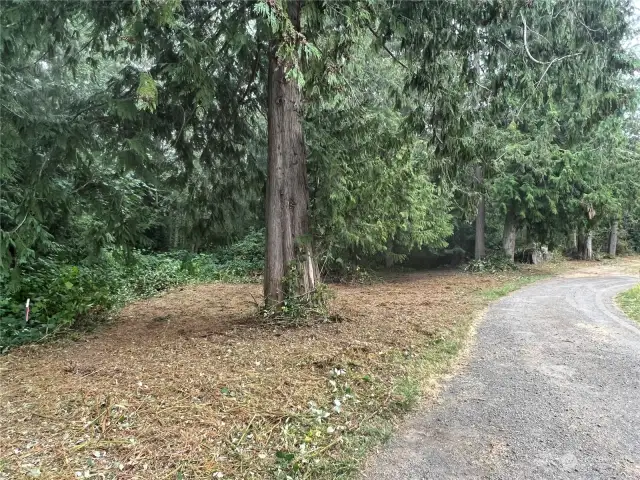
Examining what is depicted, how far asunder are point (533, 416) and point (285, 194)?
350cm

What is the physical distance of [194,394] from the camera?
3.30 metres

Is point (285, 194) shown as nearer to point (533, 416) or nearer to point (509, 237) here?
point (533, 416)

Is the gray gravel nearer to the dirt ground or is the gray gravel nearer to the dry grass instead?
the dry grass

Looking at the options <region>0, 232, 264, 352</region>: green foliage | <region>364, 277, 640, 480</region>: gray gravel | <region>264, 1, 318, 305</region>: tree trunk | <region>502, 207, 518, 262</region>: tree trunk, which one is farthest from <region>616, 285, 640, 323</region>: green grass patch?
<region>0, 232, 264, 352</region>: green foliage

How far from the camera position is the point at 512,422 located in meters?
3.14

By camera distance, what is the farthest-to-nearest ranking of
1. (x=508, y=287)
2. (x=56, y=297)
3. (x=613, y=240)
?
(x=613, y=240) < (x=508, y=287) < (x=56, y=297)

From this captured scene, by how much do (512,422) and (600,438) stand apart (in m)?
0.54

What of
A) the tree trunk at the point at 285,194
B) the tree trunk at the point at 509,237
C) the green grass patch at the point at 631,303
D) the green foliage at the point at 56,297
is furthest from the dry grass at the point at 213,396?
the tree trunk at the point at 509,237

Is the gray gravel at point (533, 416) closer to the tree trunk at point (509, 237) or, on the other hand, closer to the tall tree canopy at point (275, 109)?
the tall tree canopy at point (275, 109)

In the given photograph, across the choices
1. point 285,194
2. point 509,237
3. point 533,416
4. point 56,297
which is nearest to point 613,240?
point 509,237

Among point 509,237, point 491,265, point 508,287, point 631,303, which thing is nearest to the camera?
point 631,303

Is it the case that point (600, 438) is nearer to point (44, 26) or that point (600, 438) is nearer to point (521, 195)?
point (44, 26)

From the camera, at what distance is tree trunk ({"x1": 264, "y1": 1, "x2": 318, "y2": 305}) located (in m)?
5.38

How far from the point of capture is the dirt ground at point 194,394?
8.25 ft
